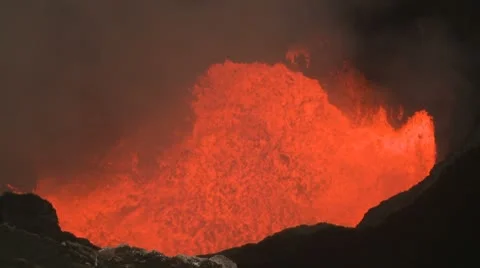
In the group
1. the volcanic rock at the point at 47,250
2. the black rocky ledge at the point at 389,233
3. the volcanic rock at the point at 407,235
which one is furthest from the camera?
the volcanic rock at the point at 407,235

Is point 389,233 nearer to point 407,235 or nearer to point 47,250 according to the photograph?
point 407,235

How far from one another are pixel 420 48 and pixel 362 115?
4.57 m

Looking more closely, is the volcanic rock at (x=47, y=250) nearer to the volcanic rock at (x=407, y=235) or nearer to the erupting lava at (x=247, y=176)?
the volcanic rock at (x=407, y=235)

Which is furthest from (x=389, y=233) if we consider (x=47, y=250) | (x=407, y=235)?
(x=47, y=250)

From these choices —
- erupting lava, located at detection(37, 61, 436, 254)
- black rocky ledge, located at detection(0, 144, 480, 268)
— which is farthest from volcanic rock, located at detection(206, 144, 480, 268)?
erupting lava, located at detection(37, 61, 436, 254)

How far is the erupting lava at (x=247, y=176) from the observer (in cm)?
2736

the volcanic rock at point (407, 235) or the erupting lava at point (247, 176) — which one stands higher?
the erupting lava at point (247, 176)

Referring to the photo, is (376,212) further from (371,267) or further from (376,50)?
(376,50)

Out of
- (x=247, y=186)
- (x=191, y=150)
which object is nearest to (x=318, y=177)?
(x=247, y=186)

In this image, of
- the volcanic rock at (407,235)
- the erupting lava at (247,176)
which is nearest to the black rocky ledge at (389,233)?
the volcanic rock at (407,235)

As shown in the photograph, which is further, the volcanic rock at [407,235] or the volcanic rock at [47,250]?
the volcanic rock at [407,235]

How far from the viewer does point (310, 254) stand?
1942 cm

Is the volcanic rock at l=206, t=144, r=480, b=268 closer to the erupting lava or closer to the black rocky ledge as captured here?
the black rocky ledge

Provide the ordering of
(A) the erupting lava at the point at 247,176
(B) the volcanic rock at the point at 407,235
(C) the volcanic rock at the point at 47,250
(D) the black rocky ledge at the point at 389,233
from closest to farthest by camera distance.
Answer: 1. (C) the volcanic rock at the point at 47,250
2. (D) the black rocky ledge at the point at 389,233
3. (B) the volcanic rock at the point at 407,235
4. (A) the erupting lava at the point at 247,176
